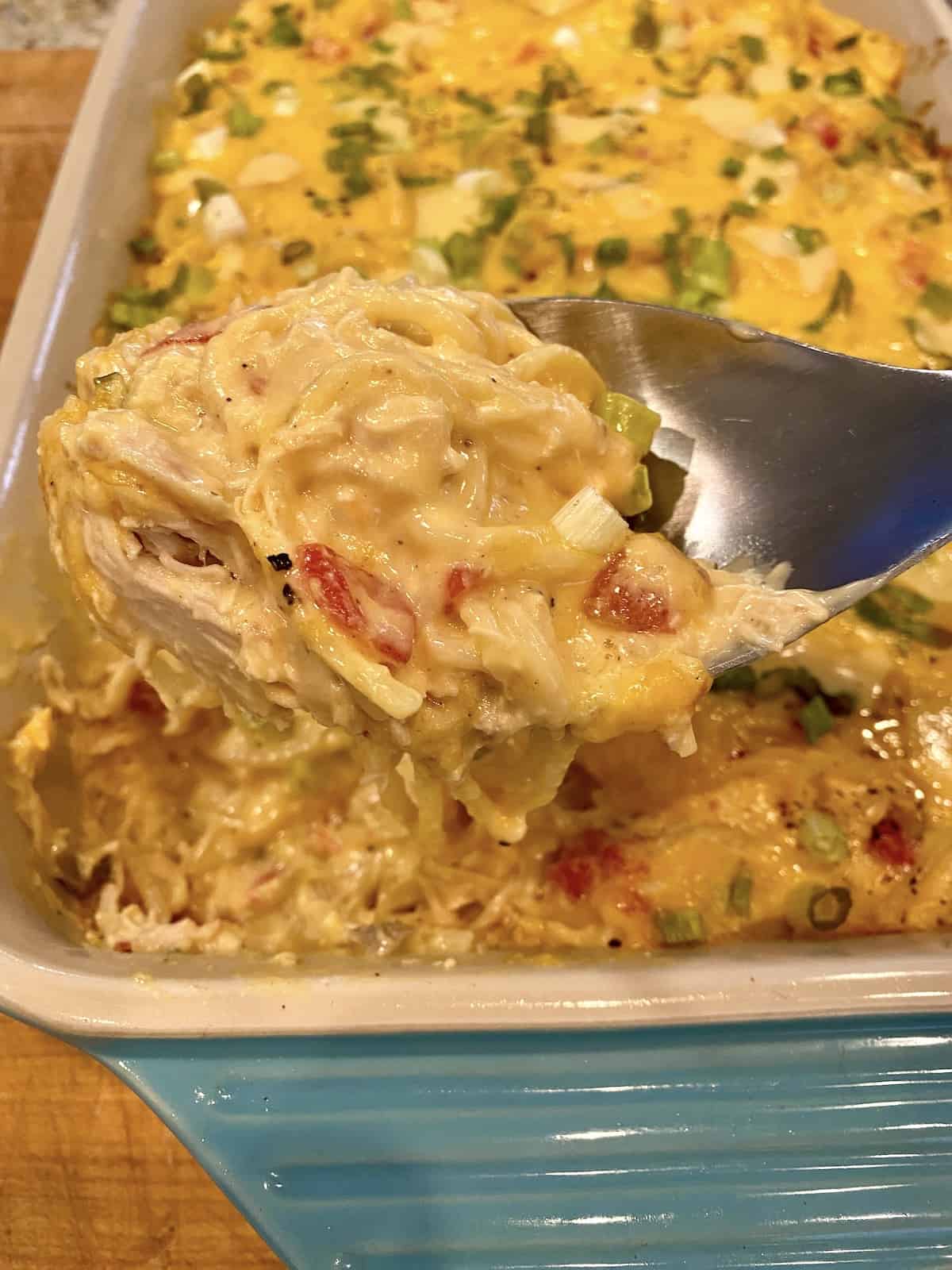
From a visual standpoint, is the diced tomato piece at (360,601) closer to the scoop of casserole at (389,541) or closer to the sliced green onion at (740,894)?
the scoop of casserole at (389,541)

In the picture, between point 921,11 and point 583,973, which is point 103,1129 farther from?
point 921,11

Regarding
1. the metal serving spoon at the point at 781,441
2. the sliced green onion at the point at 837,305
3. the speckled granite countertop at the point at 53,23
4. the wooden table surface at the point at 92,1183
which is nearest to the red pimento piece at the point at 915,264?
the sliced green onion at the point at 837,305

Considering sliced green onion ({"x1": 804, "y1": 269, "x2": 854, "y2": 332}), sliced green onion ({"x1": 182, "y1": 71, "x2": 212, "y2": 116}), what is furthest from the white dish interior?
sliced green onion ({"x1": 182, "y1": 71, "x2": 212, "y2": 116})

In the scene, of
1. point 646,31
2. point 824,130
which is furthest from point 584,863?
point 646,31

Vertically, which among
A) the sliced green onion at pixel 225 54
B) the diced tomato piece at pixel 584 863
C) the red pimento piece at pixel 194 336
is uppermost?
the sliced green onion at pixel 225 54

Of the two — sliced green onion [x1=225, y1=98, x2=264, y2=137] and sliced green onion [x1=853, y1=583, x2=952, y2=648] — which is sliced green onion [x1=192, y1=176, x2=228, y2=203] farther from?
sliced green onion [x1=853, y1=583, x2=952, y2=648]

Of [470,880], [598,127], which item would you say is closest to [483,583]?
[470,880]
